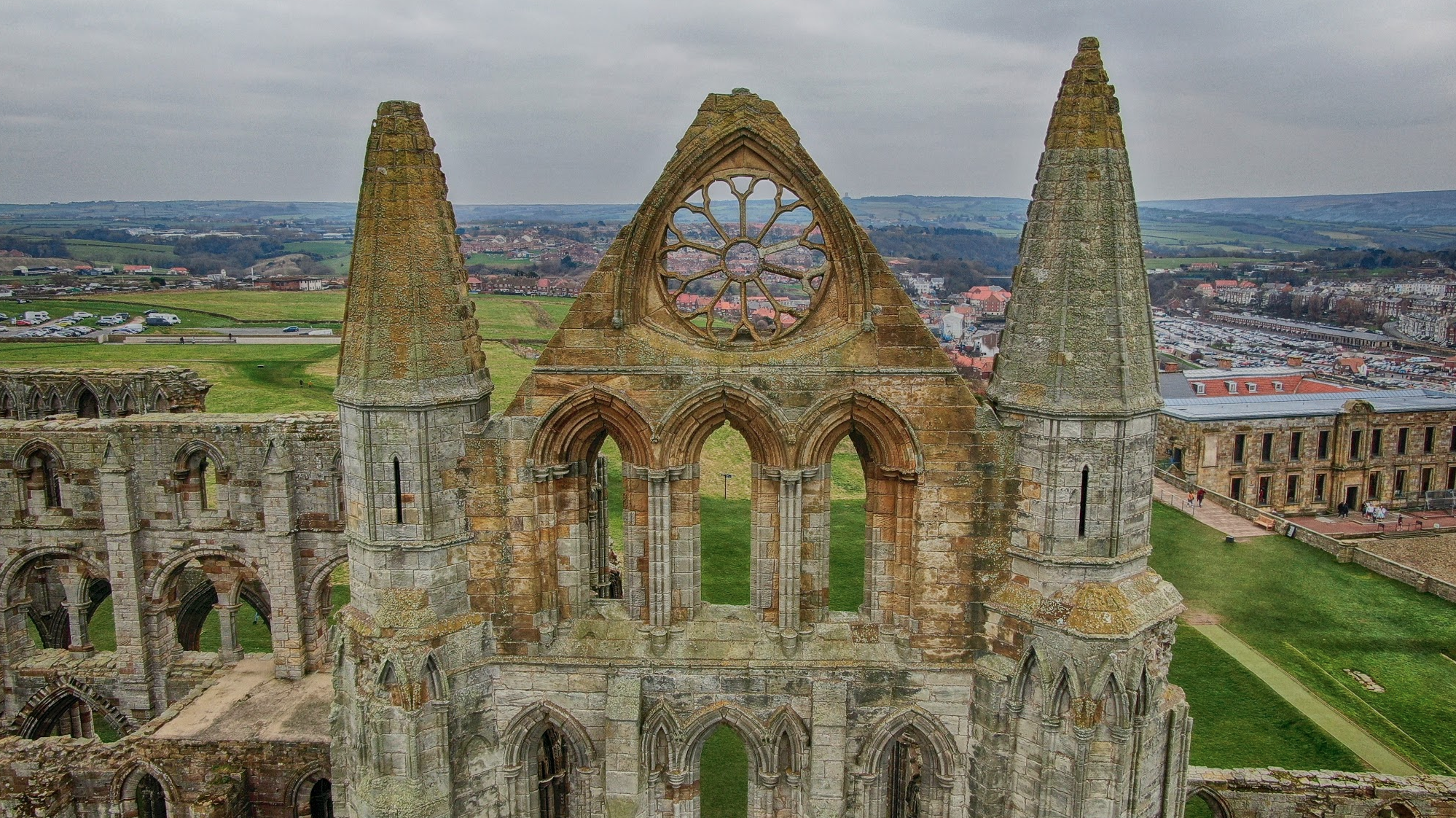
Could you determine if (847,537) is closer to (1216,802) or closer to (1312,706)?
(1312,706)

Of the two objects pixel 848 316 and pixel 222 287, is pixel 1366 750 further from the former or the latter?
pixel 222 287

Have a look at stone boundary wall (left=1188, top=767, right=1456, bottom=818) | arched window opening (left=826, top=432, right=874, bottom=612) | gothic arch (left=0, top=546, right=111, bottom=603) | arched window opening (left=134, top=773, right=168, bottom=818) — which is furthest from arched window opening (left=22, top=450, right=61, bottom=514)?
stone boundary wall (left=1188, top=767, right=1456, bottom=818)

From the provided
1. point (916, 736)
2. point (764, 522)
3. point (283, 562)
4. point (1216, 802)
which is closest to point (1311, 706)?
point (1216, 802)

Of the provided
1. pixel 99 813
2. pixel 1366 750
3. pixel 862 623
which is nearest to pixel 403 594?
pixel 862 623

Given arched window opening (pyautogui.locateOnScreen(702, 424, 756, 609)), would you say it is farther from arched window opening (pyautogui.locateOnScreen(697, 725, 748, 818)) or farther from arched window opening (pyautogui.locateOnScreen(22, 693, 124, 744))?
arched window opening (pyautogui.locateOnScreen(22, 693, 124, 744))

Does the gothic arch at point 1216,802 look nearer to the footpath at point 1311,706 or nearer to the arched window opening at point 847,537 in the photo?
the footpath at point 1311,706

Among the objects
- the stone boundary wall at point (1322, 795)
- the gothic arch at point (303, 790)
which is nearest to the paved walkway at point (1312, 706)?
the stone boundary wall at point (1322, 795)
